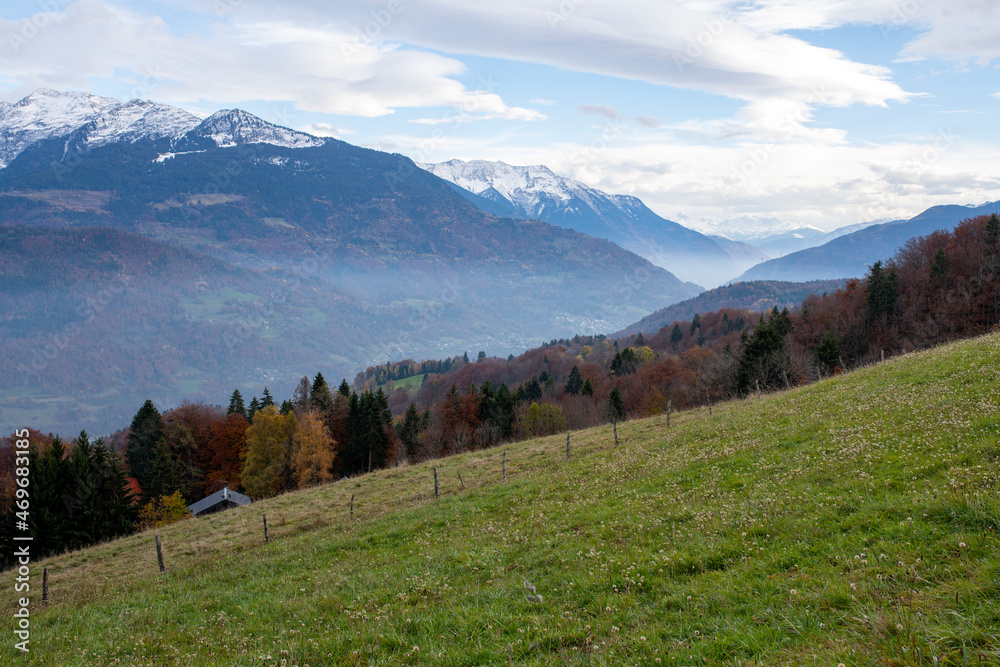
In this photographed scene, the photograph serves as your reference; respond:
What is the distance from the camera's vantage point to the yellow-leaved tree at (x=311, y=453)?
2579 inches

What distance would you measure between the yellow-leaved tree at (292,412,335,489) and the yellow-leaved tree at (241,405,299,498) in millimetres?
1485

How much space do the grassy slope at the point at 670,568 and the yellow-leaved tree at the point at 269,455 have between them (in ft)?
151

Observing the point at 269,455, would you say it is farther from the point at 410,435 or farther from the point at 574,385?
the point at 574,385

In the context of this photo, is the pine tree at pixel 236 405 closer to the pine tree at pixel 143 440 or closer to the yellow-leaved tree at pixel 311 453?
A: the pine tree at pixel 143 440

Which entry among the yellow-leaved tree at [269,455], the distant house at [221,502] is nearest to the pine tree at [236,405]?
the yellow-leaved tree at [269,455]

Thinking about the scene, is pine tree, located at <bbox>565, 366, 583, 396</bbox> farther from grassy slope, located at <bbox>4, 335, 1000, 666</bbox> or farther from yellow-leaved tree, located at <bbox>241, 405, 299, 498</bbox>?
grassy slope, located at <bbox>4, 335, 1000, 666</bbox>

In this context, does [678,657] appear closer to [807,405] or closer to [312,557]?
[312,557]

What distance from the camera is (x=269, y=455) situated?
6894 cm

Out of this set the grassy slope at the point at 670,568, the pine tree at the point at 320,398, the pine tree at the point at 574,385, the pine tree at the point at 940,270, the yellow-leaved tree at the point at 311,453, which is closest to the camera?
the grassy slope at the point at 670,568

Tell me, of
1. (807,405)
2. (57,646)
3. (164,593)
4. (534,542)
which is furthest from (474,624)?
(807,405)

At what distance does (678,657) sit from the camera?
652 cm

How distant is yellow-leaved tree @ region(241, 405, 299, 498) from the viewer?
67.4m

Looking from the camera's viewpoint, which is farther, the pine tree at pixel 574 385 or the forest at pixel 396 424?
the pine tree at pixel 574 385

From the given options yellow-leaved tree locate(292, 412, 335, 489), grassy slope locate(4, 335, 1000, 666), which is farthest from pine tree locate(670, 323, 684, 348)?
grassy slope locate(4, 335, 1000, 666)
